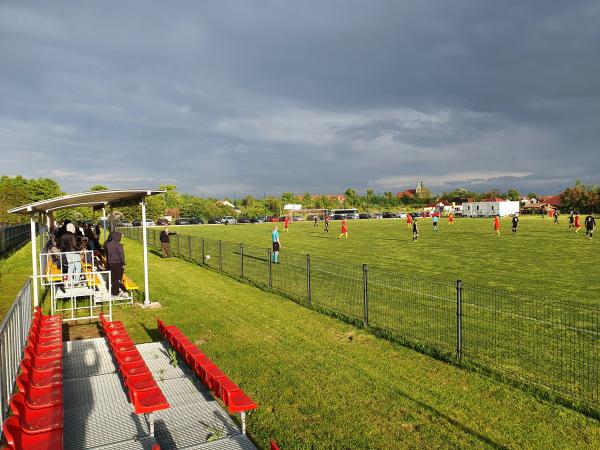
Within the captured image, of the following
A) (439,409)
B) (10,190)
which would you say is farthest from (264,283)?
(10,190)

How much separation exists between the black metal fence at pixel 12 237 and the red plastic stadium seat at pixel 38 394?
2292 centimetres

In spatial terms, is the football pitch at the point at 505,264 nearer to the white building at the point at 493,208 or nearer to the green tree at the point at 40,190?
the green tree at the point at 40,190

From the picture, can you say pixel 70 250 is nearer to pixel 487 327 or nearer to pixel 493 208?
pixel 487 327

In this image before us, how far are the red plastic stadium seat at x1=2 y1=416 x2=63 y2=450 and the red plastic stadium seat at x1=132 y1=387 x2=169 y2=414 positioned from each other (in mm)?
787

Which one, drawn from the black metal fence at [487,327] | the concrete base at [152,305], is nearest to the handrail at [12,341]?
the concrete base at [152,305]

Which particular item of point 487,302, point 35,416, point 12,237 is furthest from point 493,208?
point 35,416

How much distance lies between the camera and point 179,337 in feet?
25.2

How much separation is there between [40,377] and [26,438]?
1.62 m

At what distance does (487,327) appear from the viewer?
959 centimetres

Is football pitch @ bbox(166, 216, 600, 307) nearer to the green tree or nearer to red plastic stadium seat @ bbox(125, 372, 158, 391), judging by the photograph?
red plastic stadium seat @ bbox(125, 372, 158, 391)

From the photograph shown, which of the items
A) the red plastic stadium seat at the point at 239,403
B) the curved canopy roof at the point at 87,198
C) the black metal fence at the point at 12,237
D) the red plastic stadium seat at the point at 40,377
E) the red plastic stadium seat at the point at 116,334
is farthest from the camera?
the black metal fence at the point at 12,237

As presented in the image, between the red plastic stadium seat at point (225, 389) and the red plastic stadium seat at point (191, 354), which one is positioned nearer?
the red plastic stadium seat at point (225, 389)

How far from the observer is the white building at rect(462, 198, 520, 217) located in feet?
326

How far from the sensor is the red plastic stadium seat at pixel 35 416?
13.5ft
